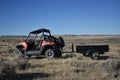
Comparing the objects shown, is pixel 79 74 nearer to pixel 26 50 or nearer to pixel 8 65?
pixel 8 65

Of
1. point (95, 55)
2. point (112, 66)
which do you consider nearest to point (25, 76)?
point (112, 66)

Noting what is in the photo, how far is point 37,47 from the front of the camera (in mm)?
21594

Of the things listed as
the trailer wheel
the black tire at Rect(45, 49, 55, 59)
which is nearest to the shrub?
the trailer wheel

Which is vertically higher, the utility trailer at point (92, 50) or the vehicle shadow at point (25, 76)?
the utility trailer at point (92, 50)

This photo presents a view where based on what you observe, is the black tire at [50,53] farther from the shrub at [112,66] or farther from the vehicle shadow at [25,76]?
the vehicle shadow at [25,76]

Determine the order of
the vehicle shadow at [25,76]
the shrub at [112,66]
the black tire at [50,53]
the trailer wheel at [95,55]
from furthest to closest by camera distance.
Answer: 1. the trailer wheel at [95,55]
2. the black tire at [50,53]
3. the shrub at [112,66]
4. the vehicle shadow at [25,76]

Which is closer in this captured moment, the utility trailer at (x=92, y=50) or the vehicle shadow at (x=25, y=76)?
the vehicle shadow at (x=25, y=76)

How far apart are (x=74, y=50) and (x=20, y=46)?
4401 mm

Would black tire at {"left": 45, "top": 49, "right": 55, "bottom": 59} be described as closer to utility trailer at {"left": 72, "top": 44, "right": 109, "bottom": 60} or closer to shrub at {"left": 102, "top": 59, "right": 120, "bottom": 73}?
utility trailer at {"left": 72, "top": 44, "right": 109, "bottom": 60}

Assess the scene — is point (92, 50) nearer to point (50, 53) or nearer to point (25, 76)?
point (50, 53)

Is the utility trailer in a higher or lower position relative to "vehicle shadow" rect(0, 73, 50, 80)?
higher

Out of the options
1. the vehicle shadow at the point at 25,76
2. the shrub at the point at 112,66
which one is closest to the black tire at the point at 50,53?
the shrub at the point at 112,66

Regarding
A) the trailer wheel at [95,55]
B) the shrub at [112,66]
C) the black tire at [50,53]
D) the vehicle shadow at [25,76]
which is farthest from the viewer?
the trailer wheel at [95,55]

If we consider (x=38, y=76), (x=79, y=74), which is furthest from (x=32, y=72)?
(x=79, y=74)
